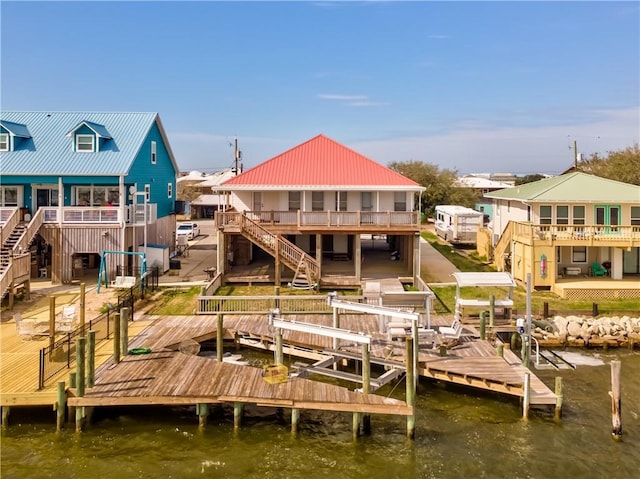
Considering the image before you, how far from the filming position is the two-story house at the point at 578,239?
26.9 metres

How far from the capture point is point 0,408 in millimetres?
13969

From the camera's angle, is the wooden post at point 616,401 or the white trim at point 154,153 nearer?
the wooden post at point 616,401

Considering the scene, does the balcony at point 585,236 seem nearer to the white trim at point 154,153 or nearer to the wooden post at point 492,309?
the wooden post at point 492,309

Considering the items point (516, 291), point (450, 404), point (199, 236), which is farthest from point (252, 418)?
point (199, 236)

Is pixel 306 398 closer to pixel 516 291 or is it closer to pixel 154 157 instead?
pixel 516 291

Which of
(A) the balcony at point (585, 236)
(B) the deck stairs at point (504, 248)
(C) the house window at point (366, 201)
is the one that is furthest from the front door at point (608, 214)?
(C) the house window at point (366, 201)

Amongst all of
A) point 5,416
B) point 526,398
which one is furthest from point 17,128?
point 526,398

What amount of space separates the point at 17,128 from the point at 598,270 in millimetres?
33586

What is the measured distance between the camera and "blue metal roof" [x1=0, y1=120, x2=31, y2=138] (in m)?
29.6

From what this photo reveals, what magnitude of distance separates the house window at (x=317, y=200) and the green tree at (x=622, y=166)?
1243 inches

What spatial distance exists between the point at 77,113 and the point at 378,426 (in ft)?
93.3

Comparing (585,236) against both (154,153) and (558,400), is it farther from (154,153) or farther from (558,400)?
(154,153)

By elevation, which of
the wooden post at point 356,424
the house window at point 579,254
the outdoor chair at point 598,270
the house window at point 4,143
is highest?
the house window at point 4,143

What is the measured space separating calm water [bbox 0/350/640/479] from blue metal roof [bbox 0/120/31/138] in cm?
2077
